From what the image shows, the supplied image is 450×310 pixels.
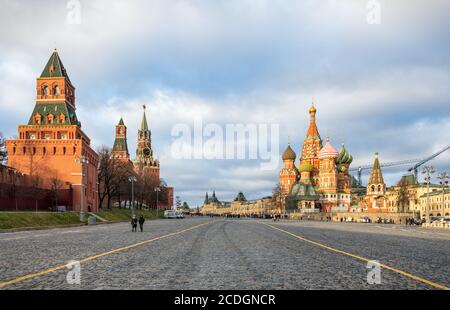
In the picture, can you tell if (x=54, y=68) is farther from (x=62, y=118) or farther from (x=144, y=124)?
(x=144, y=124)

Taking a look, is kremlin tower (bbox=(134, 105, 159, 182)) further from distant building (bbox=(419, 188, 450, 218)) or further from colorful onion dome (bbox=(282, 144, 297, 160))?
distant building (bbox=(419, 188, 450, 218))

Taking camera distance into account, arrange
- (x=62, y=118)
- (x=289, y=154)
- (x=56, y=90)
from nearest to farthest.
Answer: (x=62, y=118) < (x=56, y=90) < (x=289, y=154)

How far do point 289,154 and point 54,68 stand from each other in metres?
91.3

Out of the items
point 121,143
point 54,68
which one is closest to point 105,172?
point 54,68

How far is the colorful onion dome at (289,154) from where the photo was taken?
149 meters

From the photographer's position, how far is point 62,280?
9.25m

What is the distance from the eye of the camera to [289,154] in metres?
149

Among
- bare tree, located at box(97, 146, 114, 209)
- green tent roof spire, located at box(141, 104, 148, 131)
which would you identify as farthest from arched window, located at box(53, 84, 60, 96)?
green tent roof spire, located at box(141, 104, 148, 131)

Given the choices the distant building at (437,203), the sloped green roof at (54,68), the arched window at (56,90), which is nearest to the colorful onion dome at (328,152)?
the distant building at (437,203)

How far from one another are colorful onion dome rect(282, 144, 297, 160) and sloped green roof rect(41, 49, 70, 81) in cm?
8918

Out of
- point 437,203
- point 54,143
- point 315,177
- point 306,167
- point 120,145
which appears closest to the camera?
point 54,143
